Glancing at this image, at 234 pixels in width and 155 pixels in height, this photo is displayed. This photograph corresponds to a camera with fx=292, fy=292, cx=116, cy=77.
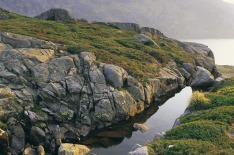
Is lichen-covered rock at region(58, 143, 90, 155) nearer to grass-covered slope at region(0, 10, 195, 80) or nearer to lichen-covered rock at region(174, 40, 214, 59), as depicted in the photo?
grass-covered slope at region(0, 10, 195, 80)

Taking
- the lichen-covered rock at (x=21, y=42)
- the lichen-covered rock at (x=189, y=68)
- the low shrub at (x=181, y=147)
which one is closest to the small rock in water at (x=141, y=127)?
the low shrub at (x=181, y=147)

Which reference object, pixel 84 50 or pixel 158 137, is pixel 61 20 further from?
pixel 158 137

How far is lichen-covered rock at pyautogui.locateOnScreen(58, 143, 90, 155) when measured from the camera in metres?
28.6

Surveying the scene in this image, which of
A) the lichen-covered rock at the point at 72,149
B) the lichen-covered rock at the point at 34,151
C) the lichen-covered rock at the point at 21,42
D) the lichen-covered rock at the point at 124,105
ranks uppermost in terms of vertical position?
the lichen-covered rock at the point at 21,42

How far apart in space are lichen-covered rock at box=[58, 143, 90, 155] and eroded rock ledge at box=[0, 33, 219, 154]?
1754 mm

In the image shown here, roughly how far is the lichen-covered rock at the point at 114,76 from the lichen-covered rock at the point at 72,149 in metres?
12.2

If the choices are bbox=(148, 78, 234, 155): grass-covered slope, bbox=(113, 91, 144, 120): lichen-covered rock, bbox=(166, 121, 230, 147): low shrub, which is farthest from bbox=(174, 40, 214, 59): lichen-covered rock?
bbox=(166, 121, 230, 147): low shrub

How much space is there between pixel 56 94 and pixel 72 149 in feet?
Result: 30.2

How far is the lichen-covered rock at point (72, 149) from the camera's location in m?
28.6

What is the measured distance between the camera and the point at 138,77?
45.6m

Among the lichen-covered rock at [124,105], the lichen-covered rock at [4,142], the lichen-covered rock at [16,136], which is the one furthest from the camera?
the lichen-covered rock at [124,105]

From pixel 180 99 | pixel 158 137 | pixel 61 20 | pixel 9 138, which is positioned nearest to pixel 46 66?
pixel 9 138

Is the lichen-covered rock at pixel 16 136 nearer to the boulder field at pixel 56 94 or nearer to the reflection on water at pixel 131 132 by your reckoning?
the boulder field at pixel 56 94

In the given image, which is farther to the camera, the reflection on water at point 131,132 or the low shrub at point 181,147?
the reflection on water at point 131,132
